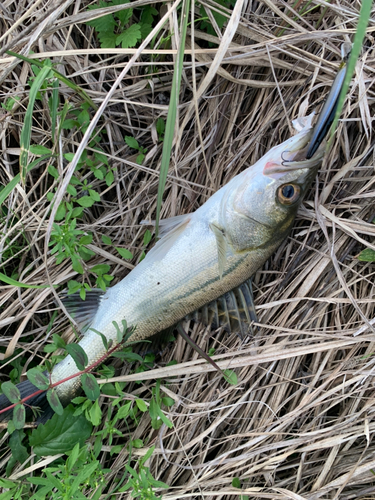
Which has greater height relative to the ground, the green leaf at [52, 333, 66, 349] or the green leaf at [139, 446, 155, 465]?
the green leaf at [52, 333, 66, 349]

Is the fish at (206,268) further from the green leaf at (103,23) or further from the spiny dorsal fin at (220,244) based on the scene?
the green leaf at (103,23)

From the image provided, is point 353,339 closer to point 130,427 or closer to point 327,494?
point 327,494

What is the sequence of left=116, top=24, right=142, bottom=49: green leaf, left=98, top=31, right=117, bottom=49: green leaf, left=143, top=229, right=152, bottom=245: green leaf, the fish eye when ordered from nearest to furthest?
the fish eye, left=116, top=24, right=142, bottom=49: green leaf, left=98, top=31, right=117, bottom=49: green leaf, left=143, top=229, right=152, bottom=245: green leaf

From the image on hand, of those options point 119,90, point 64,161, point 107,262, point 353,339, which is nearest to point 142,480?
point 107,262

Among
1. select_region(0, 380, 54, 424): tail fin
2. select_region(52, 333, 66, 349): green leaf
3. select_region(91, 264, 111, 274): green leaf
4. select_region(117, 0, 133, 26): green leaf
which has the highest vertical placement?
select_region(117, 0, 133, 26): green leaf

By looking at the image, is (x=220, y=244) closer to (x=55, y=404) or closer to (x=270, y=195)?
(x=270, y=195)

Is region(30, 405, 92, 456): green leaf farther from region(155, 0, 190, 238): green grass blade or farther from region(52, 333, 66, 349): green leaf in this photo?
region(155, 0, 190, 238): green grass blade

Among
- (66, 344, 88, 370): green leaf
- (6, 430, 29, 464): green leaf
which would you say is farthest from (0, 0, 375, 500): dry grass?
(66, 344, 88, 370): green leaf
